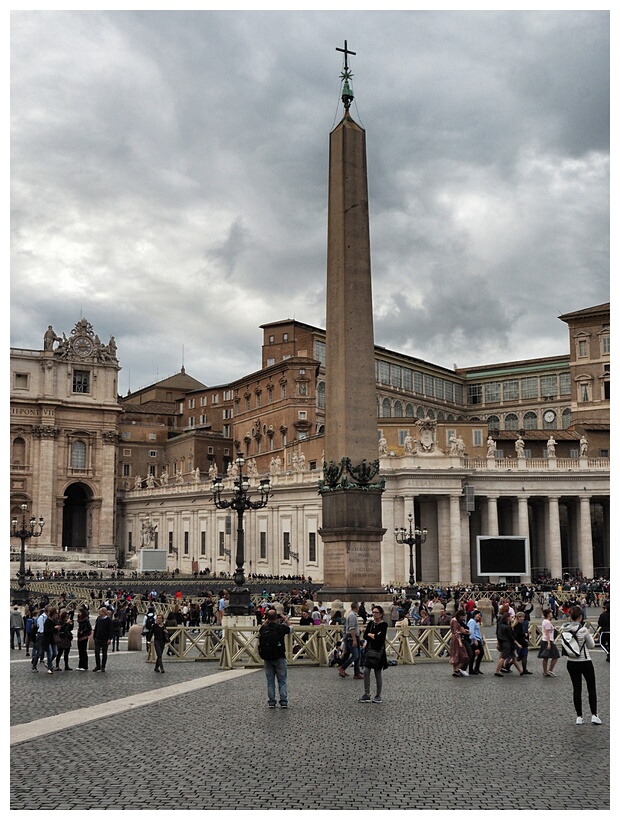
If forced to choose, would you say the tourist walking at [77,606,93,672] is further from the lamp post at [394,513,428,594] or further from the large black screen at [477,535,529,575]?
the large black screen at [477,535,529,575]

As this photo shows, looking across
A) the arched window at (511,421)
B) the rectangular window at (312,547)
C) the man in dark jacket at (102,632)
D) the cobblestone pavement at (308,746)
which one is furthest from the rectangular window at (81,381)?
the cobblestone pavement at (308,746)

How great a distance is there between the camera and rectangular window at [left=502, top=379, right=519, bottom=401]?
299 ft

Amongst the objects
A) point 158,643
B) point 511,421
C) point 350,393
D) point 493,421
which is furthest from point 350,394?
point 493,421

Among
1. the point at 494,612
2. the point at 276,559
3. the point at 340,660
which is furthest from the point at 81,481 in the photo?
the point at 340,660

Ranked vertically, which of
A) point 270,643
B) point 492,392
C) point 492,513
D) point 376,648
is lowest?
point 376,648

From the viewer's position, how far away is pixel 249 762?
8.95 meters

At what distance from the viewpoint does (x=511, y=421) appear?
3561 inches

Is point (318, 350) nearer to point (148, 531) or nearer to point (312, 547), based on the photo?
point (148, 531)

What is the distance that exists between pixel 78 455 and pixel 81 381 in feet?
22.2

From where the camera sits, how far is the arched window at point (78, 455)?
288 ft

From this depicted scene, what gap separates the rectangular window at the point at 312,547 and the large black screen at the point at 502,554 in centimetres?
1146

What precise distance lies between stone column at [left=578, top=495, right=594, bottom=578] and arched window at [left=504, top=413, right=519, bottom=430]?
35584 millimetres

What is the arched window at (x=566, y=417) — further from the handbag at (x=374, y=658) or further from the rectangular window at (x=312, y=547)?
the handbag at (x=374, y=658)

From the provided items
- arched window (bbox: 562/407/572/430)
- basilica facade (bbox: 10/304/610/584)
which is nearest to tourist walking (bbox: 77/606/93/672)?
basilica facade (bbox: 10/304/610/584)
